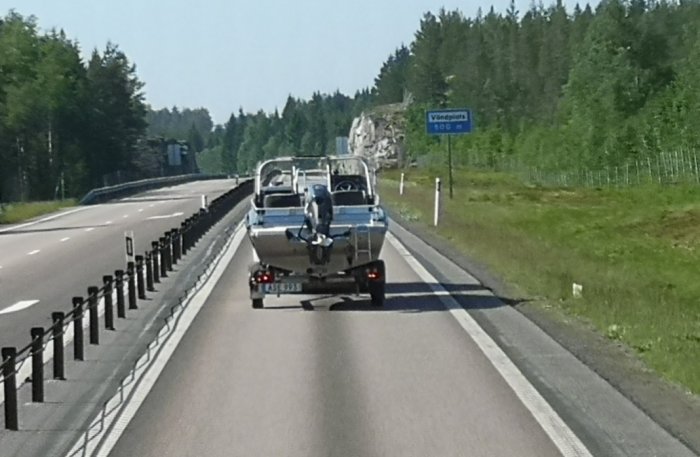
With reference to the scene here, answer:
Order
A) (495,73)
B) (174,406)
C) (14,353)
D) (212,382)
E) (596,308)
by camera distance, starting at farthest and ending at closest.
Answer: (495,73)
(596,308)
(212,382)
(174,406)
(14,353)

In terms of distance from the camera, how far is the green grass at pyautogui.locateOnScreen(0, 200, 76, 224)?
65.6 meters

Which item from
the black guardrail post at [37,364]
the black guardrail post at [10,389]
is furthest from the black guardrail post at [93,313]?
the black guardrail post at [10,389]

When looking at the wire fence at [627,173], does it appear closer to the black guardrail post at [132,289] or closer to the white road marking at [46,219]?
the white road marking at [46,219]

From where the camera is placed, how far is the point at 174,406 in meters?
13.1

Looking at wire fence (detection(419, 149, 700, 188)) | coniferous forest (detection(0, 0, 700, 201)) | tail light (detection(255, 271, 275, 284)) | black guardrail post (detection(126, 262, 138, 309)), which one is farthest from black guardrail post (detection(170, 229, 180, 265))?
coniferous forest (detection(0, 0, 700, 201))

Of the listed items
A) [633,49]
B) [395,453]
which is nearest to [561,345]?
[395,453]

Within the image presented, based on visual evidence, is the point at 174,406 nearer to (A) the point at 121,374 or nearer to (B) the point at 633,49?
(A) the point at 121,374

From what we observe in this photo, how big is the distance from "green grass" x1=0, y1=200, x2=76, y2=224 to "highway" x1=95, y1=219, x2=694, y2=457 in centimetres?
4658

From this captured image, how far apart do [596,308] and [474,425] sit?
8.00m

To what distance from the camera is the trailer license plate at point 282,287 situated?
20625 millimetres

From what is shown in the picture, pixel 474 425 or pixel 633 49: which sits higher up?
pixel 633 49

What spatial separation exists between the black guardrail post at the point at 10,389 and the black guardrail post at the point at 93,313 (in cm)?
471

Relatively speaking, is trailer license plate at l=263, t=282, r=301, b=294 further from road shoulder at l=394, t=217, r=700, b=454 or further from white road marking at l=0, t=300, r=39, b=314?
white road marking at l=0, t=300, r=39, b=314

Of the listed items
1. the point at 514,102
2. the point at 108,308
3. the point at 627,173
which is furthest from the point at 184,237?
the point at 514,102
